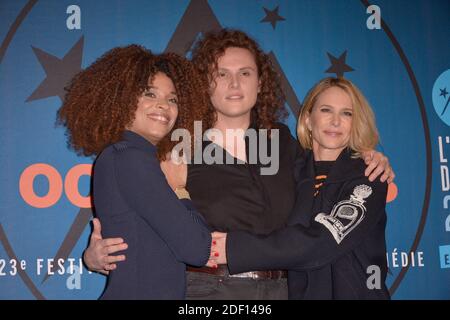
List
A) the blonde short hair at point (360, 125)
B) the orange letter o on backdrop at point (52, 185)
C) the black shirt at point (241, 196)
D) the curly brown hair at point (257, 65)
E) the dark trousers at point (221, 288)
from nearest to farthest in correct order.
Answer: the dark trousers at point (221, 288) → the black shirt at point (241, 196) → the blonde short hair at point (360, 125) → the curly brown hair at point (257, 65) → the orange letter o on backdrop at point (52, 185)

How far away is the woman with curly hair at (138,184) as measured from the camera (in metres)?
1.46

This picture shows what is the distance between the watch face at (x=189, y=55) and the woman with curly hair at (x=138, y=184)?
0.87 metres

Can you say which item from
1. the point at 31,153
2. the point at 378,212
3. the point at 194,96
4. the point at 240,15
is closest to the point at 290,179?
the point at 378,212

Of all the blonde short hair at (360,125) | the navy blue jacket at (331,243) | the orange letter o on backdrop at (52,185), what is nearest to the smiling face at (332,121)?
the blonde short hair at (360,125)

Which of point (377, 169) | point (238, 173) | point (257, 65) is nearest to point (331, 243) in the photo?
point (377, 169)

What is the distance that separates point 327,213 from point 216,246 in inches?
21.2

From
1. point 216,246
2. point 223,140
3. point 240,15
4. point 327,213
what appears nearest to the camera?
point 216,246

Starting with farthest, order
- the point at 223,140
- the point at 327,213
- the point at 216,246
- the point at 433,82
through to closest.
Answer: the point at 433,82 < the point at 223,140 < the point at 327,213 < the point at 216,246

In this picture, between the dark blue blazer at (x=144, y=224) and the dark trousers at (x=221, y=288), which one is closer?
the dark blue blazer at (x=144, y=224)

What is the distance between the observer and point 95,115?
69.6 inches

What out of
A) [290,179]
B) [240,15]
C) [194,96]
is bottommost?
[290,179]

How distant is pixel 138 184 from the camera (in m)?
1.46

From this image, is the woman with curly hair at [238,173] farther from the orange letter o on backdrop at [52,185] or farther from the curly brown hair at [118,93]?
the orange letter o on backdrop at [52,185]

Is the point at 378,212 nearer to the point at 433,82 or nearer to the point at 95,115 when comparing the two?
the point at 95,115
